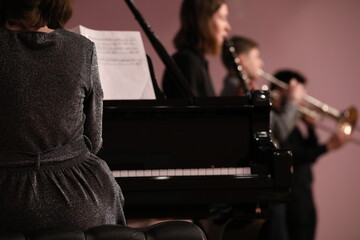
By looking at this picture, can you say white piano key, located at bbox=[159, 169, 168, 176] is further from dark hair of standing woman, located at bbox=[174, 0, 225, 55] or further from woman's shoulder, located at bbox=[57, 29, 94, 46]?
dark hair of standing woman, located at bbox=[174, 0, 225, 55]

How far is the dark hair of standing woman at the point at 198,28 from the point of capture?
13.3 ft

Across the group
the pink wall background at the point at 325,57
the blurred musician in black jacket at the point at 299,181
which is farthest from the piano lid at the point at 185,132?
the pink wall background at the point at 325,57

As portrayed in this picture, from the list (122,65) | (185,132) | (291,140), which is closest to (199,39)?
(122,65)

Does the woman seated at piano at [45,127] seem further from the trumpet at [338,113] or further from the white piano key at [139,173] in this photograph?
the trumpet at [338,113]

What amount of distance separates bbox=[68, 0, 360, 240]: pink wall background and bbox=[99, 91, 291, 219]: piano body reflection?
3.64m

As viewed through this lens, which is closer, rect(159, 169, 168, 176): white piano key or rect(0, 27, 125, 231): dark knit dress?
rect(0, 27, 125, 231): dark knit dress

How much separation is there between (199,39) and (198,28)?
6 cm

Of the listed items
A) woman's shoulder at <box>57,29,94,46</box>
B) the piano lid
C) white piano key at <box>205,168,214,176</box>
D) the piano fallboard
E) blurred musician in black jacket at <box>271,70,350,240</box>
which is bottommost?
blurred musician in black jacket at <box>271,70,350,240</box>

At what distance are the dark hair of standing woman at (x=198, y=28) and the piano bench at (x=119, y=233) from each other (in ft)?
7.34

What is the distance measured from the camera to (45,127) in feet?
6.97

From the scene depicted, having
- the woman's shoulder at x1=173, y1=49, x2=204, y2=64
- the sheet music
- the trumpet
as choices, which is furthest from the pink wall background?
the sheet music

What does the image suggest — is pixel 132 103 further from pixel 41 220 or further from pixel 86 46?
pixel 41 220

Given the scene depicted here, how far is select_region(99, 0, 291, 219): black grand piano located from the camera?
2.85 meters

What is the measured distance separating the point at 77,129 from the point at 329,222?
5027mm
